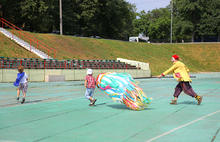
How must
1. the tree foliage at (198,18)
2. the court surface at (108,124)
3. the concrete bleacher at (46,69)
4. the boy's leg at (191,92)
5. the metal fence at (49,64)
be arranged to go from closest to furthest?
the court surface at (108,124)
the boy's leg at (191,92)
the concrete bleacher at (46,69)
the metal fence at (49,64)
the tree foliage at (198,18)

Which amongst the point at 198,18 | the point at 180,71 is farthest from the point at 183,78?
the point at 198,18

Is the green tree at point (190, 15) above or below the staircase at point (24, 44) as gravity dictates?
above

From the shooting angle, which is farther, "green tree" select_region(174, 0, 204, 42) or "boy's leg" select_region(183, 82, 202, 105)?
"green tree" select_region(174, 0, 204, 42)

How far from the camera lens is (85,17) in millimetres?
64500

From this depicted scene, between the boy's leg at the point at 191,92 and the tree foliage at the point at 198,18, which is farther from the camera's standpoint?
the tree foliage at the point at 198,18

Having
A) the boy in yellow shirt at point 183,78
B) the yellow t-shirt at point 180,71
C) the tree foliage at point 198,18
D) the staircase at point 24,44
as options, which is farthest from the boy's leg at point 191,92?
the tree foliage at point 198,18

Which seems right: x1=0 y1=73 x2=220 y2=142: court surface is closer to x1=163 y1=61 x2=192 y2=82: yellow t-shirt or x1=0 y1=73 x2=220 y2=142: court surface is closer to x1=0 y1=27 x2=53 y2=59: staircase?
x1=163 y1=61 x2=192 y2=82: yellow t-shirt

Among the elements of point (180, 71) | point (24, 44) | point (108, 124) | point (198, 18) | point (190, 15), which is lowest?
point (108, 124)

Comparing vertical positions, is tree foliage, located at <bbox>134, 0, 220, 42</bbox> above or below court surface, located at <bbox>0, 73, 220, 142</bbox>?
above

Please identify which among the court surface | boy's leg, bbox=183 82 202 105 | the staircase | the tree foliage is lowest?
the court surface

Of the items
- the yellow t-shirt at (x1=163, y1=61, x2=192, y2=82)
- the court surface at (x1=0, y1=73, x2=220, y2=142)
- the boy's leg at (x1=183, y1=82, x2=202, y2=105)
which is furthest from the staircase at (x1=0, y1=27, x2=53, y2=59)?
the boy's leg at (x1=183, y1=82, x2=202, y2=105)

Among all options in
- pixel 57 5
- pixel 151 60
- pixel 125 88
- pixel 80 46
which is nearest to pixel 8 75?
pixel 125 88

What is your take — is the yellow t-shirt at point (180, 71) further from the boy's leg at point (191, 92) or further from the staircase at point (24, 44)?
the staircase at point (24, 44)

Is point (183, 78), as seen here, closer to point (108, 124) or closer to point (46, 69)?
point (108, 124)
